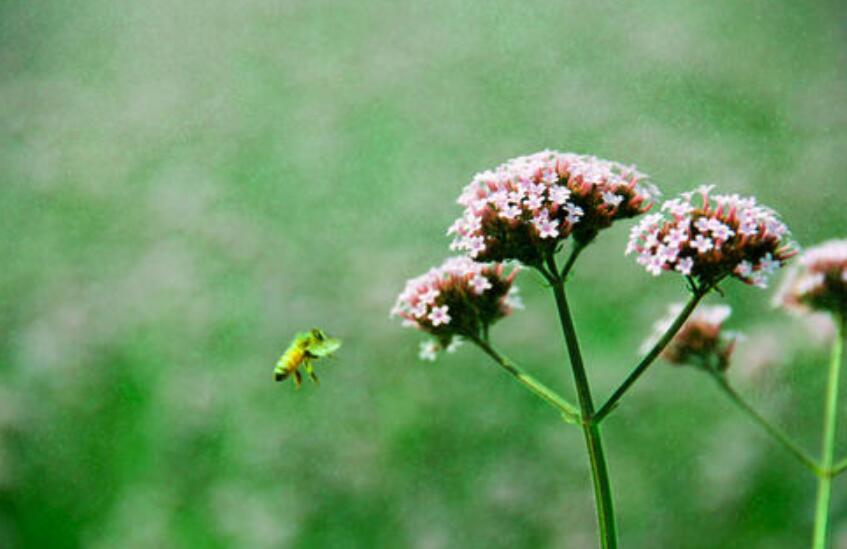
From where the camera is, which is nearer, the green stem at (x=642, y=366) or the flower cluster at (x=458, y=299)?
the green stem at (x=642, y=366)

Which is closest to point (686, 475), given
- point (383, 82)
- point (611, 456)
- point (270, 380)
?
point (611, 456)

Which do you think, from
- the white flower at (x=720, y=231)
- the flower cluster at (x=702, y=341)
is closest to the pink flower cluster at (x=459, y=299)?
the white flower at (x=720, y=231)

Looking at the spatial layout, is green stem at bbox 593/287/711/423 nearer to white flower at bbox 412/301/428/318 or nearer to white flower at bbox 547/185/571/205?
white flower at bbox 547/185/571/205

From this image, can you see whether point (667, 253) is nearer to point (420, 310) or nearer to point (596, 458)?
point (596, 458)

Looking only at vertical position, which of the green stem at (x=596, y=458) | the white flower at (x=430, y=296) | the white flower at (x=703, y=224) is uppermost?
the white flower at (x=703, y=224)

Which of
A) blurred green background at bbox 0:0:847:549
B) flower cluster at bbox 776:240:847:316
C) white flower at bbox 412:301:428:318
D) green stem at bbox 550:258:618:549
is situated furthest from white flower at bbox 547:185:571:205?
blurred green background at bbox 0:0:847:549

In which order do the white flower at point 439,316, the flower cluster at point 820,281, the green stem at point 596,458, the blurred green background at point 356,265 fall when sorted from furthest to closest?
the blurred green background at point 356,265
the flower cluster at point 820,281
the white flower at point 439,316
the green stem at point 596,458

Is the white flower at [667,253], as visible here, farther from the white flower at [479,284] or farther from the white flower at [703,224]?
the white flower at [479,284]
